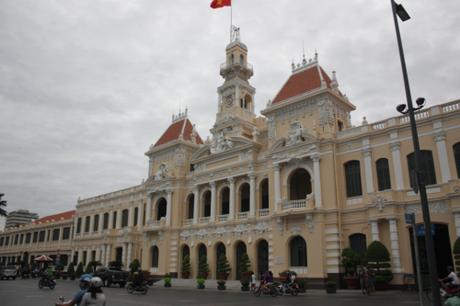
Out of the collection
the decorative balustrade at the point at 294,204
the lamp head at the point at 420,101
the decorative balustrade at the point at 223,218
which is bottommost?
the decorative balustrade at the point at 223,218

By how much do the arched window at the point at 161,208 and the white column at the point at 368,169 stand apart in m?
24.3

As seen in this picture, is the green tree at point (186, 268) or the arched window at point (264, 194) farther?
the green tree at point (186, 268)

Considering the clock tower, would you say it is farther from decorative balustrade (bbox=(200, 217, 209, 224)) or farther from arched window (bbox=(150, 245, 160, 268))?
arched window (bbox=(150, 245, 160, 268))

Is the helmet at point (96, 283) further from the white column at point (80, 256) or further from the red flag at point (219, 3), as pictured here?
the white column at point (80, 256)

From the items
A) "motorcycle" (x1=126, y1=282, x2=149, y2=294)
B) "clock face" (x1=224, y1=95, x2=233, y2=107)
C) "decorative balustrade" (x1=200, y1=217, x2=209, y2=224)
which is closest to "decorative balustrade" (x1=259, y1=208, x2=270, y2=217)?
"decorative balustrade" (x1=200, y1=217, x2=209, y2=224)

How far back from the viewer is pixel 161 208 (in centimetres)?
4550

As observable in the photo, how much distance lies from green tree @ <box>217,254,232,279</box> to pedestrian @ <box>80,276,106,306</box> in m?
28.2

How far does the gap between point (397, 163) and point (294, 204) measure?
811 centimetres

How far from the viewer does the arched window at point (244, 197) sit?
123ft

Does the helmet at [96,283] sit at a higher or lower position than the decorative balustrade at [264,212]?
lower

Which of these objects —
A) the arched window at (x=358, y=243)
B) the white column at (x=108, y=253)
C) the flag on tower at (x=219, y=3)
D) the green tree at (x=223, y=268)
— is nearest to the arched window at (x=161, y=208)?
the white column at (x=108, y=253)

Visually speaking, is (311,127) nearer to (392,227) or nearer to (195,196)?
(392,227)

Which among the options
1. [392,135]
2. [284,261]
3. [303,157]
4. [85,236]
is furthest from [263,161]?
[85,236]

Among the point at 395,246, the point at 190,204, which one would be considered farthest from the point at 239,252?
the point at 395,246
